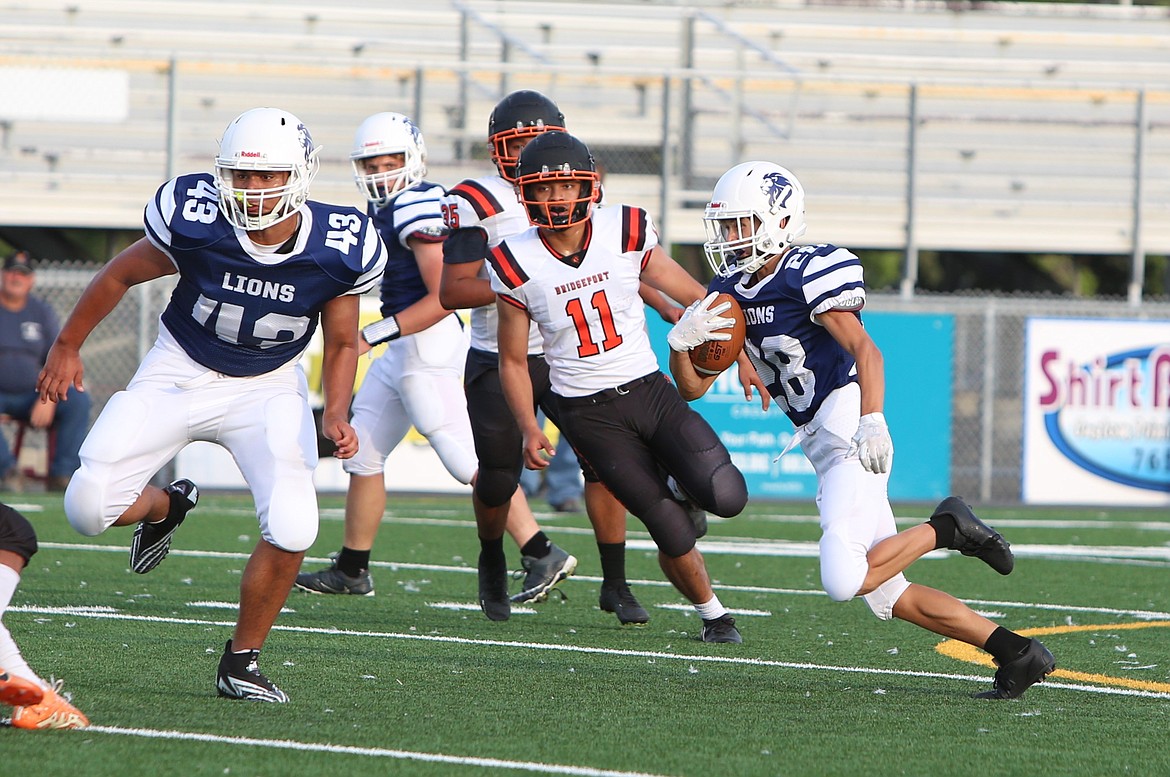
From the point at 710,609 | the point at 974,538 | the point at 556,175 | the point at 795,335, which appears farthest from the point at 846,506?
the point at 556,175

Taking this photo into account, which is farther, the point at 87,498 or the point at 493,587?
the point at 493,587

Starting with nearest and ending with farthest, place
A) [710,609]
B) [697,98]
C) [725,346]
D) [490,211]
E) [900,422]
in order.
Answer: [725,346]
[710,609]
[490,211]
[900,422]
[697,98]

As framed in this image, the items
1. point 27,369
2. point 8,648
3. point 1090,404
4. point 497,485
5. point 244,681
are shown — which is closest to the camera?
point 8,648

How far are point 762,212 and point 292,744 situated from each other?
2.11m

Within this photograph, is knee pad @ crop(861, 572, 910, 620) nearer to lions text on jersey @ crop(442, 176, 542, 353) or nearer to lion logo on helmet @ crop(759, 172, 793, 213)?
lion logo on helmet @ crop(759, 172, 793, 213)

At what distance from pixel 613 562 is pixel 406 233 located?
1.60 m

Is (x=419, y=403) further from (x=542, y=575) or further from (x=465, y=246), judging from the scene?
(x=542, y=575)

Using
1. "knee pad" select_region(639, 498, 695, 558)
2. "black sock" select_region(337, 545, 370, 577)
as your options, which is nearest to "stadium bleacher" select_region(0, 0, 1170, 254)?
"black sock" select_region(337, 545, 370, 577)

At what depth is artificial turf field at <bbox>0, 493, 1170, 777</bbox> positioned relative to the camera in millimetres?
3652

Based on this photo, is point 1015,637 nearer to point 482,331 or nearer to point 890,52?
point 482,331

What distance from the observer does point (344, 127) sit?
14.9 metres

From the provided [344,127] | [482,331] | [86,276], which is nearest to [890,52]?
[344,127]

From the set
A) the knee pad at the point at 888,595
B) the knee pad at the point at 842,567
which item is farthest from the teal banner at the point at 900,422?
the knee pad at the point at 842,567

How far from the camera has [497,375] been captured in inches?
242
